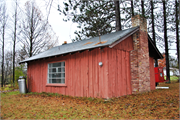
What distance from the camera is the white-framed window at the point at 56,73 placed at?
865cm

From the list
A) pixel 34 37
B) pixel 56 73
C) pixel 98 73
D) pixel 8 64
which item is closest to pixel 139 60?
pixel 98 73

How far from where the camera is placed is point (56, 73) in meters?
8.95

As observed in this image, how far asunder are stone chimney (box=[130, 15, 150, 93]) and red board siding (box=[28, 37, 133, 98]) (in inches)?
12.2

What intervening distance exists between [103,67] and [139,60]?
2531 millimetres

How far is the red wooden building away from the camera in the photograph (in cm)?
666

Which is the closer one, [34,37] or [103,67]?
[103,67]

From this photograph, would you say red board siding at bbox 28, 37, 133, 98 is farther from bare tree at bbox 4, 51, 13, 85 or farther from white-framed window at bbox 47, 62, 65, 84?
bare tree at bbox 4, 51, 13, 85

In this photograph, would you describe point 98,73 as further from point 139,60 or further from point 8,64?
point 8,64

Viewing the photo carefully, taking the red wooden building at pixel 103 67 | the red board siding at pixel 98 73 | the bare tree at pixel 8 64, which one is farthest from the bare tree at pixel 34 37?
the red board siding at pixel 98 73

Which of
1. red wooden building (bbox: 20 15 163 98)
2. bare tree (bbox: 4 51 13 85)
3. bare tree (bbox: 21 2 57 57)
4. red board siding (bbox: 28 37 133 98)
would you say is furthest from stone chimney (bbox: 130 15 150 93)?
bare tree (bbox: 4 51 13 85)

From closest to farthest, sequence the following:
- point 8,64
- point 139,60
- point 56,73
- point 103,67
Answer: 1. point 103,67
2. point 139,60
3. point 56,73
4. point 8,64

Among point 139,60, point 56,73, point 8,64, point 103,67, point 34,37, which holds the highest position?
point 34,37

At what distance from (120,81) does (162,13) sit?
11249 mm

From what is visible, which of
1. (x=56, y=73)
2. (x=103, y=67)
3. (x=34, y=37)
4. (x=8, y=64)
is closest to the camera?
(x=103, y=67)
